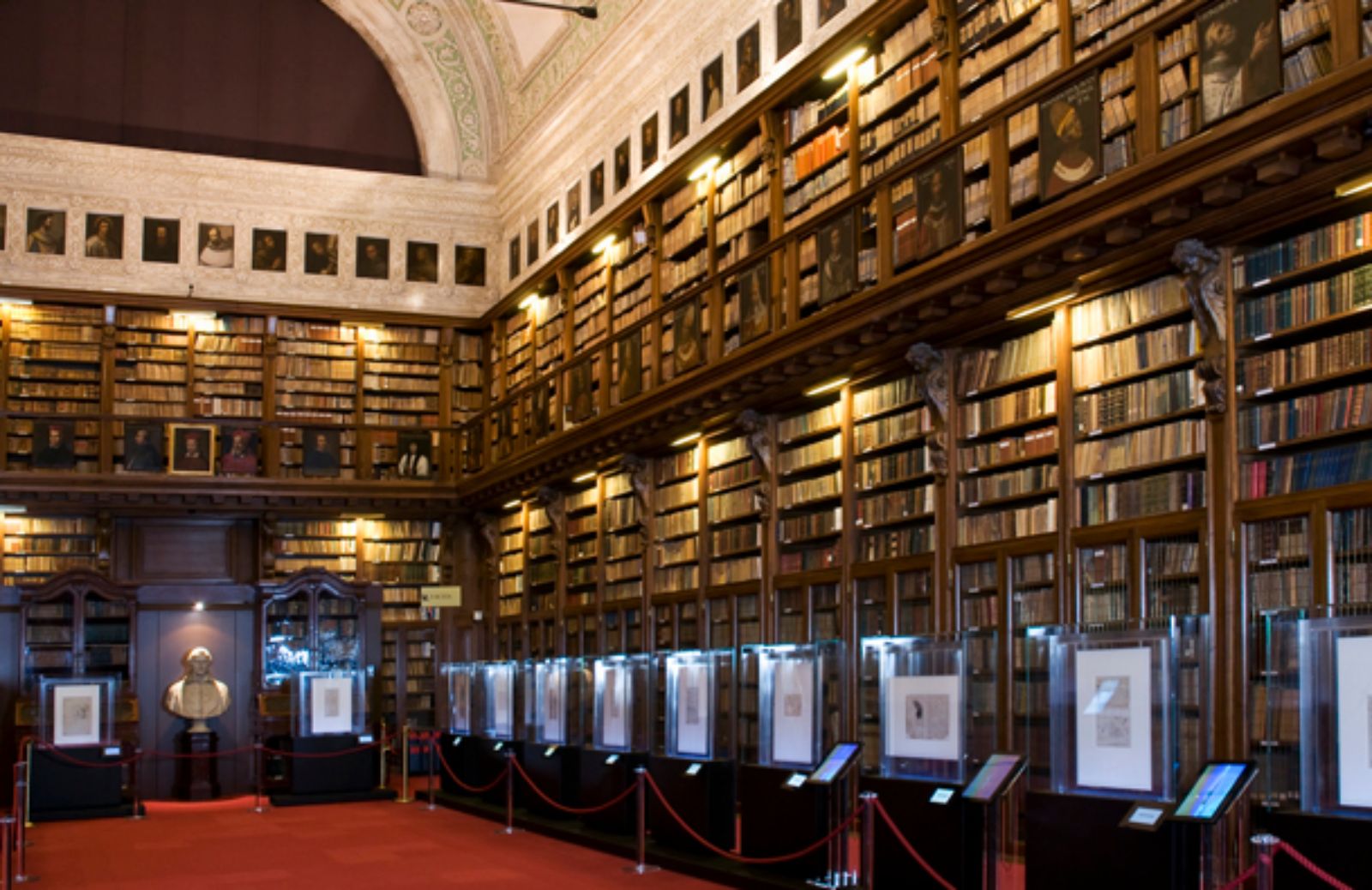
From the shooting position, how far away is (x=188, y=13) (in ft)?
65.2

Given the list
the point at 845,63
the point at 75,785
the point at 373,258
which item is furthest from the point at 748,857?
the point at 373,258

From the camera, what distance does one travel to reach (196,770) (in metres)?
17.2

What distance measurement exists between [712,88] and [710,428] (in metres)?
3.06

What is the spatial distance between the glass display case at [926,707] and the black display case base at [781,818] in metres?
0.75

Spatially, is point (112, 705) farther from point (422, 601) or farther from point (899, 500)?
point (899, 500)

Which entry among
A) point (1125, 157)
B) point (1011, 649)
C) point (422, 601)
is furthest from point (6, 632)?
point (1125, 157)

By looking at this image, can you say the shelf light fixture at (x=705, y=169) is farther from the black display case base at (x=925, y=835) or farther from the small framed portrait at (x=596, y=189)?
the black display case base at (x=925, y=835)

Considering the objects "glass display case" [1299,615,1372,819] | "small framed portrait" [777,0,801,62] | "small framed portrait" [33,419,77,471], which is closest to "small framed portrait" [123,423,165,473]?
"small framed portrait" [33,419,77,471]

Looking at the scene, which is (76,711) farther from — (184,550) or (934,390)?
(934,390)

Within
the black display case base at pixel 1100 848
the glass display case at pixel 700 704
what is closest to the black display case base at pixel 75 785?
the glass display case at pixel 700 704

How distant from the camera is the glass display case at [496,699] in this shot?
1390 cm

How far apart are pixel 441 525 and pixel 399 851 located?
8840 mm

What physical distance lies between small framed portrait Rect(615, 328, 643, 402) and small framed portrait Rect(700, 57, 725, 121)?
2.04m

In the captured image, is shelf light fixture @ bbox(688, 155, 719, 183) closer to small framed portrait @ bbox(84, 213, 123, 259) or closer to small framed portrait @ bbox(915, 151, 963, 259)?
small framed portrait @ bbox(915, 151, 963, 259)
